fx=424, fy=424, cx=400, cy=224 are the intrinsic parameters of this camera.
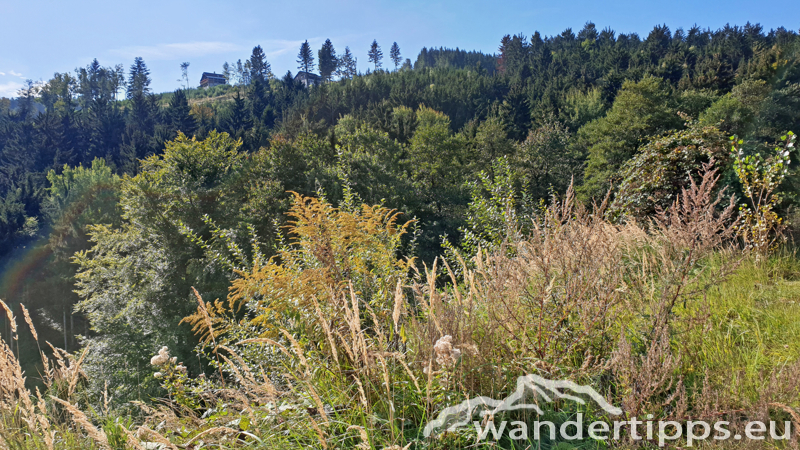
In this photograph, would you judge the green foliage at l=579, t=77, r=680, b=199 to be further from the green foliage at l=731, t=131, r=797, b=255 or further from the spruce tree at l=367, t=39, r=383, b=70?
the spruce tree at l=367, t=39, r=383, b=70

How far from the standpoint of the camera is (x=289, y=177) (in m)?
18.1

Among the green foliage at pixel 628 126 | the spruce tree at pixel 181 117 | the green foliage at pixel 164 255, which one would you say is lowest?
the green foliage at pixel 164 255

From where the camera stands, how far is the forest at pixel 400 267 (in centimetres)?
199

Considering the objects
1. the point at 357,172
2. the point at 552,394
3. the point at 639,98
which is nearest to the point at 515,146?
the point at 639,98

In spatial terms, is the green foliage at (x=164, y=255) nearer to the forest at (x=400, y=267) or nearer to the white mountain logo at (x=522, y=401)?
the forest at (x=400, y=267)

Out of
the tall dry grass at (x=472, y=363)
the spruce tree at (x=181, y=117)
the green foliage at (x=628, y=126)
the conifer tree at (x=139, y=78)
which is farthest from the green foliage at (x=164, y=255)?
the conifer tree at (x=139, y=78)

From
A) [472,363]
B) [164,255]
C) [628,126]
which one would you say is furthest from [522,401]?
[628,126]

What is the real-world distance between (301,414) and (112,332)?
14.6 metres

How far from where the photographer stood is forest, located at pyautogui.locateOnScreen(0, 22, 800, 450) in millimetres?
1992

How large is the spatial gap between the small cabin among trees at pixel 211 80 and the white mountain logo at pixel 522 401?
415 ft

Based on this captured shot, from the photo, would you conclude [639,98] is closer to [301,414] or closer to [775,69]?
[775,69]

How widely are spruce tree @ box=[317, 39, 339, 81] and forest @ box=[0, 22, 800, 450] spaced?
51.7 metres

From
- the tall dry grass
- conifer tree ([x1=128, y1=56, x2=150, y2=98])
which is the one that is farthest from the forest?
conifer tree ([x1=128, y1=56, x2=150, y2=98])

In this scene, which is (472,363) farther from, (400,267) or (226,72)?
(226,72)
